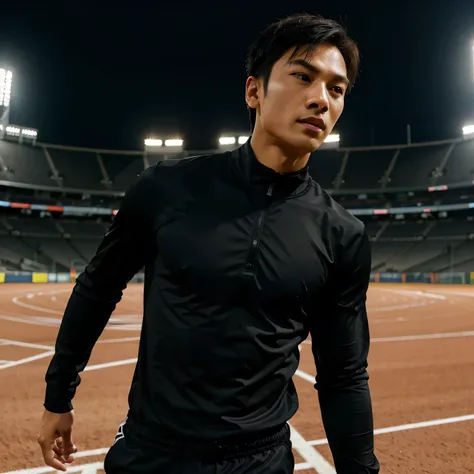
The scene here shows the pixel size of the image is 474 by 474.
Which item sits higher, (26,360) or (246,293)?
(246,293)

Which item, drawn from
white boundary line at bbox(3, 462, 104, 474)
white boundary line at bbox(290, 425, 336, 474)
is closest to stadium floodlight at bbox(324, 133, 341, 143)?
white boundary line at bbox(290, 425, 336, 474)

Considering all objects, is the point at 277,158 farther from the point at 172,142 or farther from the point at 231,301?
the point at 172,142

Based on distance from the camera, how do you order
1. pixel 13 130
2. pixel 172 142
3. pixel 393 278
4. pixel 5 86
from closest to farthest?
1. pixel 393 278
2. pixel 5 86
3. pixel 13 130
4. pixel 172 142

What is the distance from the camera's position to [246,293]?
140 cm

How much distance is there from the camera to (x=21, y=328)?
9062 millimetres

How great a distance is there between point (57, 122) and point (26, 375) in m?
51.8

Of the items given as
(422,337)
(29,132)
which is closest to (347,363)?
(422,337)

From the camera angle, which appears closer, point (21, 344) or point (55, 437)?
point (55, 437)

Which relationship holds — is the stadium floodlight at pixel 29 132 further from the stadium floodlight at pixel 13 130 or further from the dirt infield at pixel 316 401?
the dirt infield at pixel 316 401

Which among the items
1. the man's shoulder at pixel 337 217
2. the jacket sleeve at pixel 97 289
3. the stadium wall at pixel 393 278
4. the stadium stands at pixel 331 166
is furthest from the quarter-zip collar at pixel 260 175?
the stadium stands at pixel 331 166

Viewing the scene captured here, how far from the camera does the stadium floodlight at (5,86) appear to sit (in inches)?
1631

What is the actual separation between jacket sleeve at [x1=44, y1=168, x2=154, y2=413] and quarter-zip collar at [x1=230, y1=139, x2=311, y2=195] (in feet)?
1.28

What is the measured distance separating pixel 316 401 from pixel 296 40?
4102mm

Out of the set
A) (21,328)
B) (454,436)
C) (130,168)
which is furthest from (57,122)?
(454,436)
